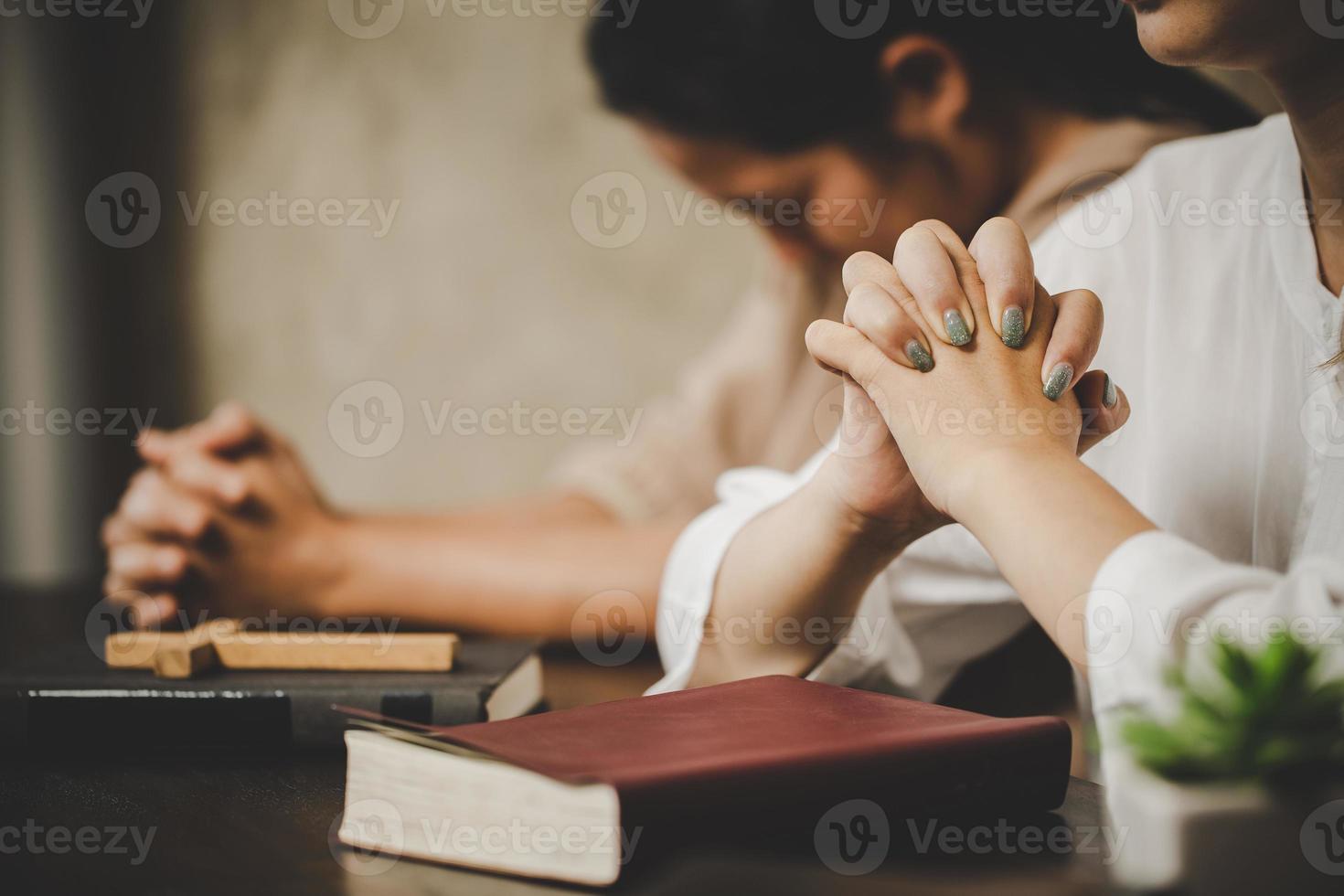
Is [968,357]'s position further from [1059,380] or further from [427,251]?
[427,251]

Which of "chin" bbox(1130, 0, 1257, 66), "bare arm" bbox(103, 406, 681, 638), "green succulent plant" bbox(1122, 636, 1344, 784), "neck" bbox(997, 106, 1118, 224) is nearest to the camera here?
"green succulent plant" bbox(1122, 636, 1344, 784)

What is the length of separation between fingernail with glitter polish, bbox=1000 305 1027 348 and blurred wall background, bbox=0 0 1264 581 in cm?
93

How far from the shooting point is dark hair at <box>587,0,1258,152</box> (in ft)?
3.54

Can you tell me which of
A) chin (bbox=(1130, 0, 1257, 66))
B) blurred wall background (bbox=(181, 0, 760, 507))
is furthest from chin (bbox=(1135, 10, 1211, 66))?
blurred wall background (bbox=(181, 0, 760, 507))

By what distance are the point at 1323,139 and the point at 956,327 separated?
26 centimetres

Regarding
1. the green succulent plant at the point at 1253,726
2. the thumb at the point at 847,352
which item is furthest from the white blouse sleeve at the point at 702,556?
the green succulent plant at the point at 1253,726

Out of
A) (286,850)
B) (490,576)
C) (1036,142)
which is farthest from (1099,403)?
(1036,142)

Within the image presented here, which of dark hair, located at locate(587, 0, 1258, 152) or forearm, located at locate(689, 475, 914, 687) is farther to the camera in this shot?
dark hair, located at locate(587, 0, 1258, 152)

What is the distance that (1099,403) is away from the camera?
478 mm

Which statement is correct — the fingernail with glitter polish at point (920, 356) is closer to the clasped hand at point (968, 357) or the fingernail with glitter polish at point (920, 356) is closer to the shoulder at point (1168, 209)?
the clasped hand at point (968, 357)

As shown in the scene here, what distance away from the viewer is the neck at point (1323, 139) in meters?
0.52

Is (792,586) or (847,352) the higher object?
(847,352)

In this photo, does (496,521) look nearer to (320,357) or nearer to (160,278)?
(320,357)

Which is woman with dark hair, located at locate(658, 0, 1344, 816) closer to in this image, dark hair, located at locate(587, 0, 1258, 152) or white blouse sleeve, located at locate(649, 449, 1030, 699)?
white blouse sleeve, located at locate(649, 449, 1030, 699)
